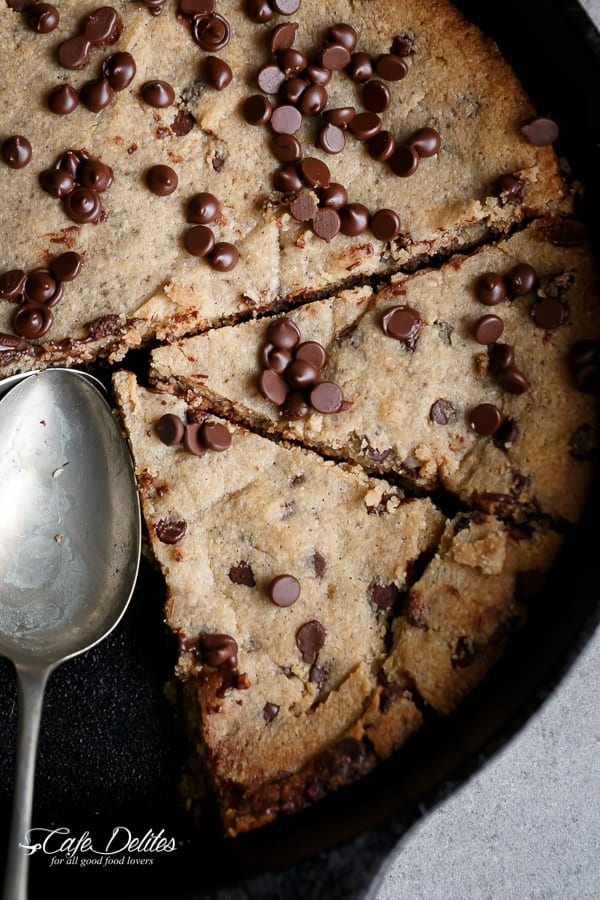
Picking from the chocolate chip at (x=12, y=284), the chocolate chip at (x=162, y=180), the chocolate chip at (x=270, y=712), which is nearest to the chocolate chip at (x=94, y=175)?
the chocolate chip at (x=162, y=180)

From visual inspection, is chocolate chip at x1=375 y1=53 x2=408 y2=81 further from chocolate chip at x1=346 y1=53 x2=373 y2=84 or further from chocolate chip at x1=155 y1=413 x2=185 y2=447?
chocolate chip at x1=155 y1=413 x2=185 y2=447

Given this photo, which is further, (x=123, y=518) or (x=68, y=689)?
(x=68, y=689)

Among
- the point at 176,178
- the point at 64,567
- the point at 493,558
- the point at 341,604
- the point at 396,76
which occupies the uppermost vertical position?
the point at 396,76

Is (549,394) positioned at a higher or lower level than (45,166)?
higher

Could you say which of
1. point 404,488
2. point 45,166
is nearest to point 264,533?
point 404,488

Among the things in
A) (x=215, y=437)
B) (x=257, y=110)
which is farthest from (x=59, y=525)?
(x=257, y=110)

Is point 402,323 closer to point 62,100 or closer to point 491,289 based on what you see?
point 491,289

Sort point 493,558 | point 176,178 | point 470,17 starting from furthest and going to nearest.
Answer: point 470,17 < point 176,178 < point 493,558

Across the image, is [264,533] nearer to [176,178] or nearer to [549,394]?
[549,394]
